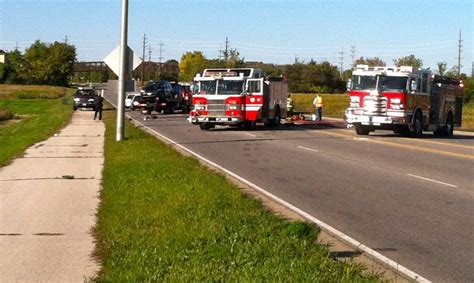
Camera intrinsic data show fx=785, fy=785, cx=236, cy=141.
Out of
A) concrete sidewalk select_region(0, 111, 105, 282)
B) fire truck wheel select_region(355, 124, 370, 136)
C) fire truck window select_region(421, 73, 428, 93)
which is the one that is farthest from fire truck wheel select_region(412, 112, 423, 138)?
concrete sidewalk select_region(0, 111, 105, 282)

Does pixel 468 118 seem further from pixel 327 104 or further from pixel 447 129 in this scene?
pixel 447 129

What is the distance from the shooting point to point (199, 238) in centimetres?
888

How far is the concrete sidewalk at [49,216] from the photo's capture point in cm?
814

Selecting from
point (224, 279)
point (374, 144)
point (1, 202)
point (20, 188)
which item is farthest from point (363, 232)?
point (374, 144)

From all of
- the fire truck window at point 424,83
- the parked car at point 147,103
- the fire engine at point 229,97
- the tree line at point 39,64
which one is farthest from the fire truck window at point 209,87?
the tree line at point 39,64

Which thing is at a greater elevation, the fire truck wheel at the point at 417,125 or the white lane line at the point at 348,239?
the fire truck wheel at the point at 417,125

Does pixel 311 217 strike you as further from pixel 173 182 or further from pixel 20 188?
pixel 20 188

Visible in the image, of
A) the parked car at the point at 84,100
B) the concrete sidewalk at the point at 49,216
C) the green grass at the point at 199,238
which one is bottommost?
the concrete sidewalk at the point at 49,216

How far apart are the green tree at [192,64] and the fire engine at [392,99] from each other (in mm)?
64379

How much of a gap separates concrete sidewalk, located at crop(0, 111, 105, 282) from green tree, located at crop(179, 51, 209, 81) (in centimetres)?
7930

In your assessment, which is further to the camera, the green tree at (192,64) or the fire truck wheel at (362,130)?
the green tree at (192,64)

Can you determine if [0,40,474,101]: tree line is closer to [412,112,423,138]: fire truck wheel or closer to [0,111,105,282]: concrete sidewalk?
[412,112,423,138]: fire truck wheel

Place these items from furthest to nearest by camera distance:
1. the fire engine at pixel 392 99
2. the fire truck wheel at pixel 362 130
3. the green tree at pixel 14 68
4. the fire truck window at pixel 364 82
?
the green tree at pixel 14 68
the fire truck wheel at pixel 362 130
the fire truck window at pixel 364 82
the fire engine at pixel 392 99

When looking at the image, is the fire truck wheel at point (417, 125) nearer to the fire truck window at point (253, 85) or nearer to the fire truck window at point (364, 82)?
the fire truck window at point (364, 82)
